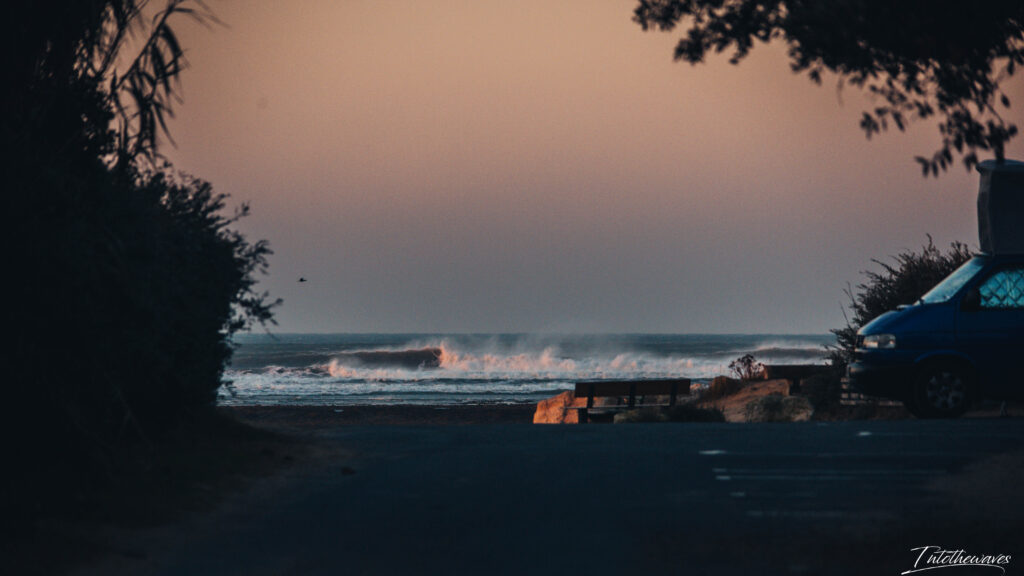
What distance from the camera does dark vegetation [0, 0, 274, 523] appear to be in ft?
27.1

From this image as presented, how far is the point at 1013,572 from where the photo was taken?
23.3ft

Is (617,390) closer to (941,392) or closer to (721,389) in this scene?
(721,389)

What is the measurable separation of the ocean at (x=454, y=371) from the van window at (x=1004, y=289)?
2783 cm

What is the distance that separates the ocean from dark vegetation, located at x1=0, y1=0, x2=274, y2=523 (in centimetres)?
2944

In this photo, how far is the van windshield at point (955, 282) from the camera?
15500 millimetres

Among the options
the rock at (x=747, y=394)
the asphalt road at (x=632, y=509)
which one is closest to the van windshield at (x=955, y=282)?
the asphalt road at (x=632, y=509)

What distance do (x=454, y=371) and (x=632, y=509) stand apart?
73890 mm

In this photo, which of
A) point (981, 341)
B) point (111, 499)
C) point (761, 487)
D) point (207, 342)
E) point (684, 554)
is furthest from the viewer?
point (981, 341)

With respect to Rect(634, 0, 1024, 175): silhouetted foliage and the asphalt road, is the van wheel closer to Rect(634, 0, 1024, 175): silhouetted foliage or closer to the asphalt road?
the asphalt road

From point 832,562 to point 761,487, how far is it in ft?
9.35

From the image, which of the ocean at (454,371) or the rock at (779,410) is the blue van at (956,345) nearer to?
the rock at (779,410)

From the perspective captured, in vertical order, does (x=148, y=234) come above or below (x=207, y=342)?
above

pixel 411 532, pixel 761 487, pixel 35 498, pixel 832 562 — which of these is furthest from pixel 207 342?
pixel 832 562

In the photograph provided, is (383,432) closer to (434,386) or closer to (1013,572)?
(1013,572)
